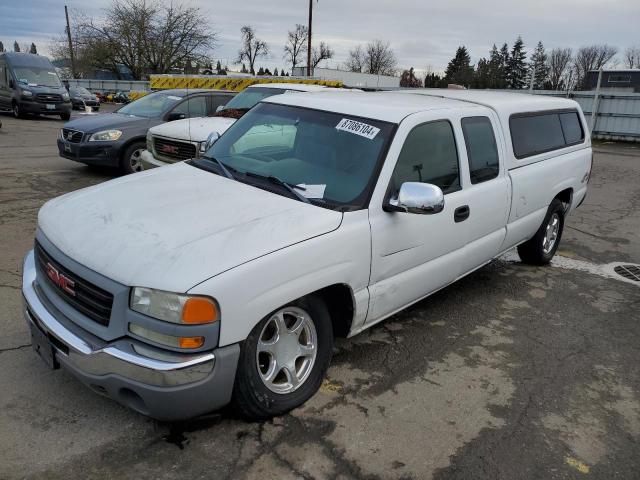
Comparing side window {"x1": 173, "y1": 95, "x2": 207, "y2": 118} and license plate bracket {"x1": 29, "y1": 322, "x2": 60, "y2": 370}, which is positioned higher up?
side window {"x1": 173, "y1": 95, "x2": 207, "y2": 118}

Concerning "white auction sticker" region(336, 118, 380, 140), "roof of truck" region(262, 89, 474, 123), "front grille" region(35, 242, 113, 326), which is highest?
"roof of truck" region(262, 89, 474, 123)

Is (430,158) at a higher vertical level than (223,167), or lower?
higher

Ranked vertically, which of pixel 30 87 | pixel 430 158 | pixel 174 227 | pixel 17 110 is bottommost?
pixel 17 110

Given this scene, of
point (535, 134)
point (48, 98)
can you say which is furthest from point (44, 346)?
point (48, 98)

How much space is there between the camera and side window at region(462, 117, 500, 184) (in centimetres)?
411

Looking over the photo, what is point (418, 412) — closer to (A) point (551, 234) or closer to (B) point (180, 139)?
(A) point (551, 234)

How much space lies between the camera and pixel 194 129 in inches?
309

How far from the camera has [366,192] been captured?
324 centimetres

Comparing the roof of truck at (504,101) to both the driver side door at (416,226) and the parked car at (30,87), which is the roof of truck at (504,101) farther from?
the parked car at (30,87)

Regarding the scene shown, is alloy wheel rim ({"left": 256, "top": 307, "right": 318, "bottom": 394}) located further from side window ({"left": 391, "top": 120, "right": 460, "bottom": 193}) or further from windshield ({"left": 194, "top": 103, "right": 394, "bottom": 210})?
side window ({"left": 391, "top": 120, "right": 460, "bottom": 193})

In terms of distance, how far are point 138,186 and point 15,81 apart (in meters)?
20.2

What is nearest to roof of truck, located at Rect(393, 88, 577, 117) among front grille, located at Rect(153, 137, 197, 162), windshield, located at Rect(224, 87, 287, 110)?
front grille, located at Rect(153, 137, 197, 162)

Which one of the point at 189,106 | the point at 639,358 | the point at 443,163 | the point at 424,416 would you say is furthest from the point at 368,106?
the point at 189,106

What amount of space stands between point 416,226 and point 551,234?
3113mm
